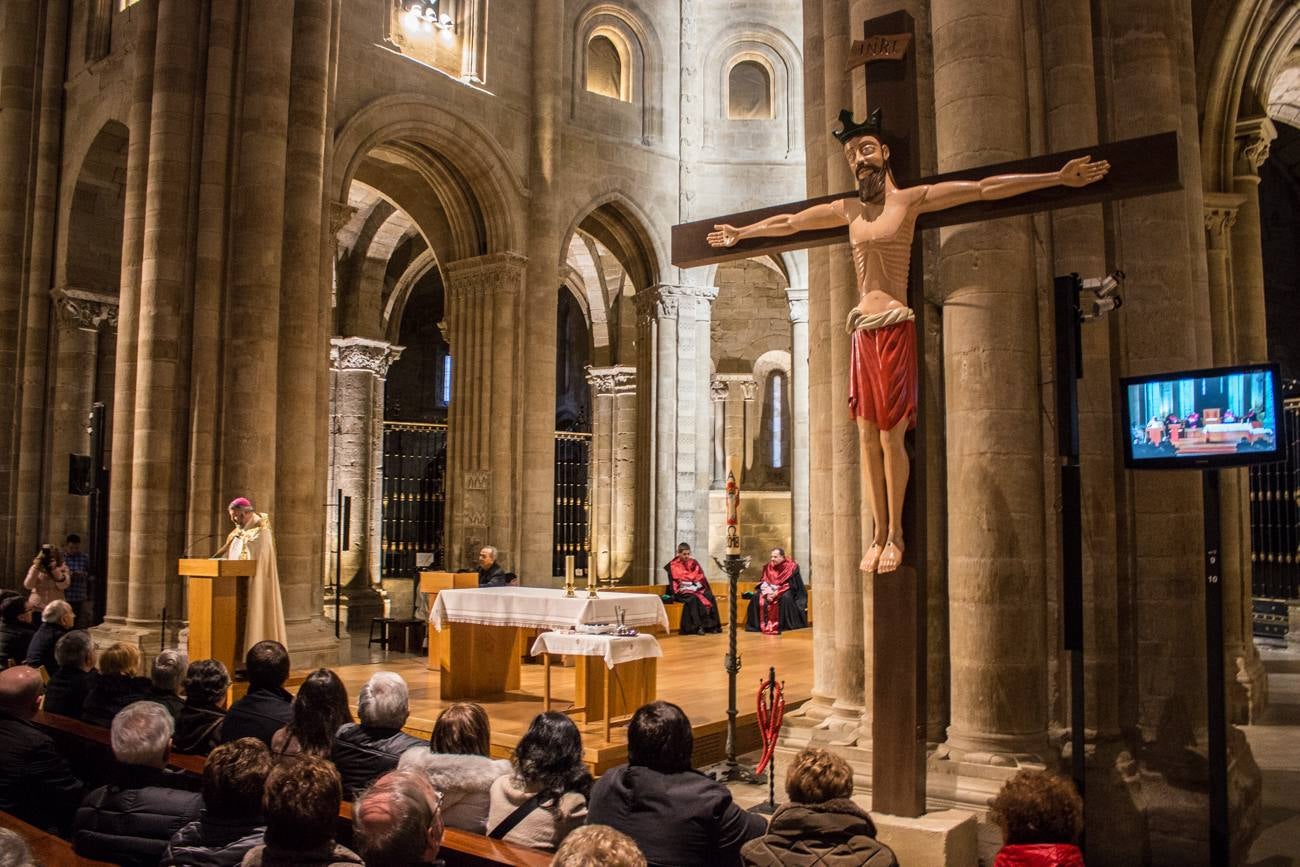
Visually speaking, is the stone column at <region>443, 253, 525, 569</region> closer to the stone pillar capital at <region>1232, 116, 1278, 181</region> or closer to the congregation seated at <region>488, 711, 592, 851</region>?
the stone pillar capital at <region>1232, 116, 1278, 181</region>

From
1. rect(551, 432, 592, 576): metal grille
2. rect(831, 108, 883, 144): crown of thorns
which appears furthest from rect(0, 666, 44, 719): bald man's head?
rect(551, 432, 592, 576): metal grille

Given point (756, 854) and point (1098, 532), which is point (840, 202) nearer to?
point (1098, 532)

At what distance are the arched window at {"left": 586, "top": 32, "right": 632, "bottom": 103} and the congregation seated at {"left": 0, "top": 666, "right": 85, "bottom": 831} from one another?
48.5ft

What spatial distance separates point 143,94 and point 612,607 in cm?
812

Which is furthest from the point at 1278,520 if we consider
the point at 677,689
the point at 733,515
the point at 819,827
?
the point at 819,827

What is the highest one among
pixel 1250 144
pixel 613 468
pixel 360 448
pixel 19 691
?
pixel 1250 144

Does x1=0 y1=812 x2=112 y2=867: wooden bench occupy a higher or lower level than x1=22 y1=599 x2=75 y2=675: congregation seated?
lower

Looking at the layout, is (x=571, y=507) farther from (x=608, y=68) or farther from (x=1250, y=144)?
(x=1250, y=144)

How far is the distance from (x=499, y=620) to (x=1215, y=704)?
5006mm

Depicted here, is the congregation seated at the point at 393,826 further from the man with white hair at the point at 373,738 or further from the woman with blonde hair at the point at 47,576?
the woman with blonde hair at the point at 47,576

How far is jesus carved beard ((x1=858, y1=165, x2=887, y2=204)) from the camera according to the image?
14.9 feet

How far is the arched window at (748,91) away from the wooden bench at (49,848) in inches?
686

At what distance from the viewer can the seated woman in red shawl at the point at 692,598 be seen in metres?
15.5

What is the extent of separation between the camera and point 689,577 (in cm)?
1566
